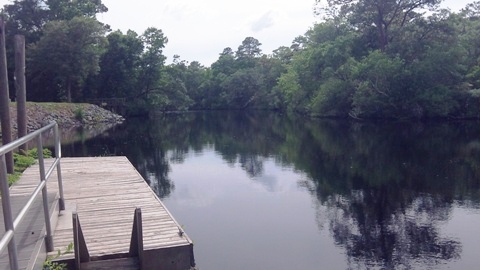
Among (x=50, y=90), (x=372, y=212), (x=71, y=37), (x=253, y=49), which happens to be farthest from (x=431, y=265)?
(x=253, y=49)

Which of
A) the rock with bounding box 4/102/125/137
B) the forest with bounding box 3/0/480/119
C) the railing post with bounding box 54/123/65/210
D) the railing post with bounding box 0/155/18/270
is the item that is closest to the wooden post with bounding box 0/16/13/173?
the railing post with bounding box 54/123/65/210

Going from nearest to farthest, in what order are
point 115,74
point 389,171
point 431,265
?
point 431,265 < point 389,171 < point 115,74

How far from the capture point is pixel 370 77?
40406mm

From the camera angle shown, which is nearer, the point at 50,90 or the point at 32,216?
the point at 32,216

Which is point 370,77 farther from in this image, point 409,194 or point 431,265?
point 431,265

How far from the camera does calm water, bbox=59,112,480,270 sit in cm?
928

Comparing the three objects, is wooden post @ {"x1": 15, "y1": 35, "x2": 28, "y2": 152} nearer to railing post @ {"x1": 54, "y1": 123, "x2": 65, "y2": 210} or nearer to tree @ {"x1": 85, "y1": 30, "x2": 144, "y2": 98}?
railing post @ {"x1": 54, "y1": 123, "x2": 65, "y2": 210}

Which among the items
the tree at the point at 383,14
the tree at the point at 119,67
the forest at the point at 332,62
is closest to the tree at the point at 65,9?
the forest at the point at 332,62

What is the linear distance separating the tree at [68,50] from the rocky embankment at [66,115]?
3.93 m

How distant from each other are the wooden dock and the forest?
107ft

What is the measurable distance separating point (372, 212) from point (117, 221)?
6.92 metres

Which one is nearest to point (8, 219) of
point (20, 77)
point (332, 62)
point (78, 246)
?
point (78, 246)

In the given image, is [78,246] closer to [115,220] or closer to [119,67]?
[115,220]

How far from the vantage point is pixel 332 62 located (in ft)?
150
